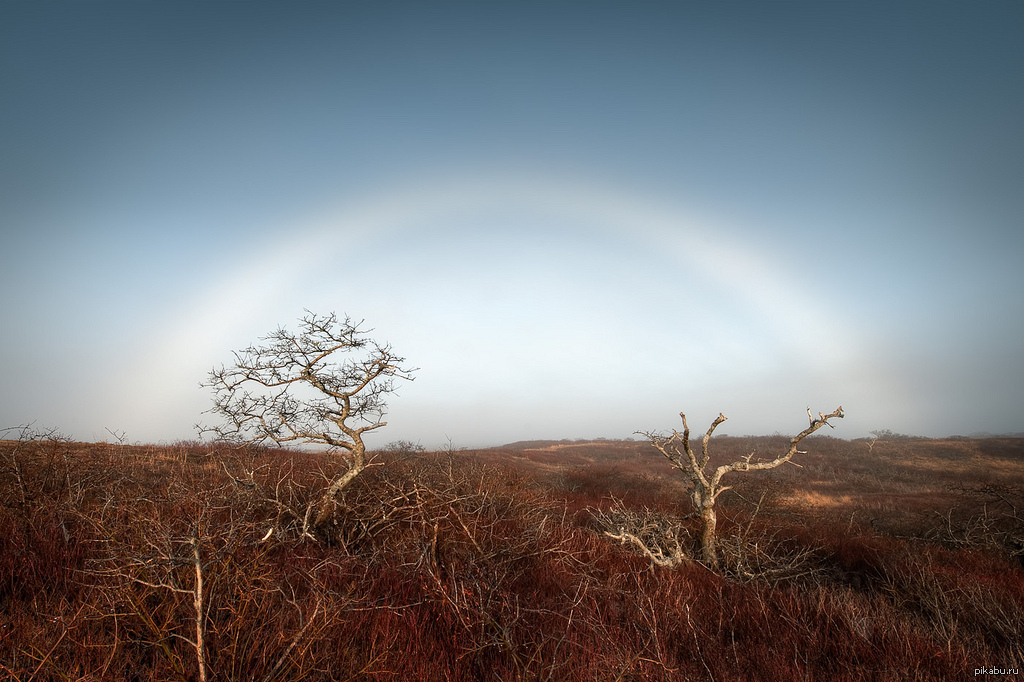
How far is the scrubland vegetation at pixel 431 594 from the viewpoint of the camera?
286cm

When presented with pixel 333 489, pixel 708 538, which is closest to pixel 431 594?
pixel 333 489

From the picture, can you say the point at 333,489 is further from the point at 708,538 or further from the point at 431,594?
the point at 708,538

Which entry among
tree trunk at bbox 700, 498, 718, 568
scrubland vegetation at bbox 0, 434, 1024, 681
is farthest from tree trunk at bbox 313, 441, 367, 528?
tree trunk at bbox 700, 498, 718, 568

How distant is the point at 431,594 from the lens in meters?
3.96

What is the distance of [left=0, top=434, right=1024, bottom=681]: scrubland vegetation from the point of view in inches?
112

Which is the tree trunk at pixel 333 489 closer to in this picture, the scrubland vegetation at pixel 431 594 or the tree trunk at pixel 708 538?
the scrubland vegetation at pixel 431 594

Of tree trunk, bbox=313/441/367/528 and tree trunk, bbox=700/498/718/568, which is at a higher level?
tree trunk, bbox=313/441/367/528

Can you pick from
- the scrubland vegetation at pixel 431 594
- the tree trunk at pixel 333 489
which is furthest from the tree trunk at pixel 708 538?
the tree trunk at pixel 333 489

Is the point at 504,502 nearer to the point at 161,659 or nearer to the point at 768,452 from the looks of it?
the point at 161,659

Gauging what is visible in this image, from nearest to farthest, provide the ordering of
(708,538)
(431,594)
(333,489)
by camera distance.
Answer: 1. (431,594)
2. (333,489)
3. (708,538)

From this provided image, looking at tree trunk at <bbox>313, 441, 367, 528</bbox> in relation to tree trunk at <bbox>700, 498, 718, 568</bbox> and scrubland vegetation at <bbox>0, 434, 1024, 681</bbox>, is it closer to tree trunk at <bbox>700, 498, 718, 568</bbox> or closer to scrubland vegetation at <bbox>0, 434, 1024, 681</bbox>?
scrubland vegetation at <bbox>0, 434, 1024, 681</bbox>

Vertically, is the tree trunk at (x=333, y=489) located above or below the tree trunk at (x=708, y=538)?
above

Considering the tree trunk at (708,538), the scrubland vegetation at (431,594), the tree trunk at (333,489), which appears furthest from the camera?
the tree trunk at (708,538)

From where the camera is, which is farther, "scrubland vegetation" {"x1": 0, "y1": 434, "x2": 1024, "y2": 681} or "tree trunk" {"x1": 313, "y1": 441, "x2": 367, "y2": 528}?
"tree trunk" {"x1": 313, "y1": 441, "x2": 367, "y2": 528}
